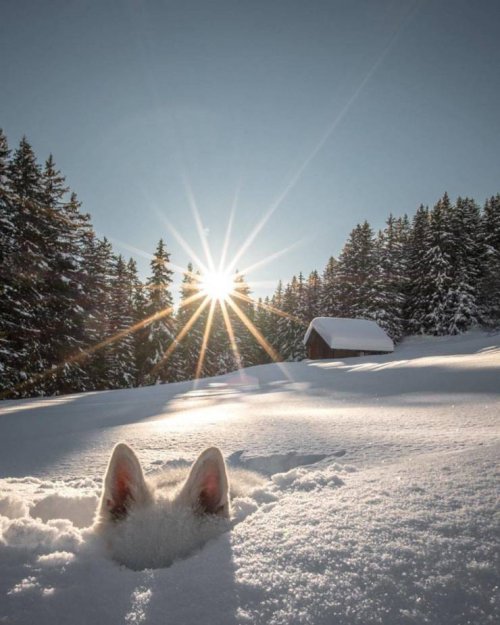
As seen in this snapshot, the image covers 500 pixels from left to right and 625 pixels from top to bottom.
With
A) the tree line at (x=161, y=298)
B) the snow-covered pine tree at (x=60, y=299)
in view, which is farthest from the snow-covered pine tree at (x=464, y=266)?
the snow-covered pine tree at (x=60, y=299)

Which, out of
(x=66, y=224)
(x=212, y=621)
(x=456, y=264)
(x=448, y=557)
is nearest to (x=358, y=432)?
(x=448, y=557)

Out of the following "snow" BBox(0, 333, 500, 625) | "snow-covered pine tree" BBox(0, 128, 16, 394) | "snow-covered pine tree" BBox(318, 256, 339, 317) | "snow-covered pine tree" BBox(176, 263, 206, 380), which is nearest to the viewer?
"snow" BBox(0, 333, 500, 625)

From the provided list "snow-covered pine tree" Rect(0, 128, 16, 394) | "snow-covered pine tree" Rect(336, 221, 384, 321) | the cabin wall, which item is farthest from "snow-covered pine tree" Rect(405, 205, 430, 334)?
"snow-covered pine tree" Rect(0, 128, 16, 394)

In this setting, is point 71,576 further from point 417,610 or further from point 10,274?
point 10,274

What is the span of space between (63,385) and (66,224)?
402 inches

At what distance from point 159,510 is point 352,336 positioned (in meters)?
28.6

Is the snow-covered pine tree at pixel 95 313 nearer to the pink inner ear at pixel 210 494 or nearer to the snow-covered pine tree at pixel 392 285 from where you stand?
the pink inner ear at pixel 210 494

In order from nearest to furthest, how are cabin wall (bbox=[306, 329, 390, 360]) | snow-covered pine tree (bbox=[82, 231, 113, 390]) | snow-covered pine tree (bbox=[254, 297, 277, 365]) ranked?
snow-covered pine tree (bbox=[82, 231, 113, 390]) < cabin wall (bbox=[306, 329, 390, 360]) < snow-covered pine tree (bbox=[254, 297, 277, 365])

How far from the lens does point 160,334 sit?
105ft

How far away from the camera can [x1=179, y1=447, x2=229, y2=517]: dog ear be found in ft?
4.87

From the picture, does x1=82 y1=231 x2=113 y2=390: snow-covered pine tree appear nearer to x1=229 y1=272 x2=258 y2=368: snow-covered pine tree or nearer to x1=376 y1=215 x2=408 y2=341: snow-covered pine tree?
x1=229 y1=272 x2=258 y2=368: snow-covered pine tree

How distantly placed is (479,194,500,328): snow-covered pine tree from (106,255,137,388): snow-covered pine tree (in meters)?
34.0

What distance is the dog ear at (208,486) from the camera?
149cm

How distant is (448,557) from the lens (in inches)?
35.7
